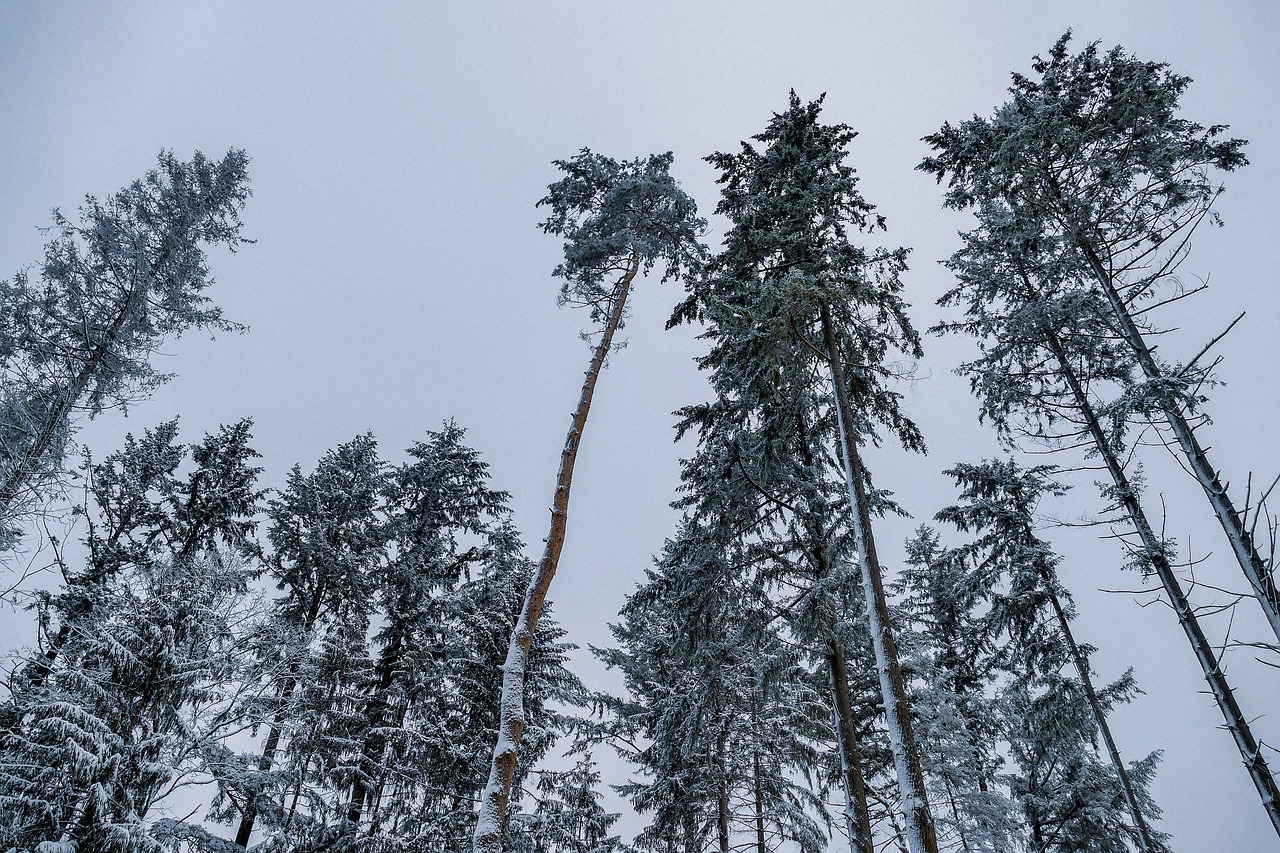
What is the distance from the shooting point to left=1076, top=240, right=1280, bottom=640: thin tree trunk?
4.80m

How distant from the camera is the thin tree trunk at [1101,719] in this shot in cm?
1105

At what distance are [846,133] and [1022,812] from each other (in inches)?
651

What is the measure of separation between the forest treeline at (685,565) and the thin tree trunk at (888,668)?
0.05m

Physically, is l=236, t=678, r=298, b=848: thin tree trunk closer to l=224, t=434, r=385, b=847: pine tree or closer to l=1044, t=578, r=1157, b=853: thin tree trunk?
l=224, t=434, r=385, b=847: pine tree

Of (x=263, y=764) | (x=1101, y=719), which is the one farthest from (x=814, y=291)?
(x=263, y=764)

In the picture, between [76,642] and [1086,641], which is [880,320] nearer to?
[1086,641]

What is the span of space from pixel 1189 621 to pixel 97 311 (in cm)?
2000

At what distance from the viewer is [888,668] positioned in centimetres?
689

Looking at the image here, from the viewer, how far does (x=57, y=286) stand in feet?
38.4

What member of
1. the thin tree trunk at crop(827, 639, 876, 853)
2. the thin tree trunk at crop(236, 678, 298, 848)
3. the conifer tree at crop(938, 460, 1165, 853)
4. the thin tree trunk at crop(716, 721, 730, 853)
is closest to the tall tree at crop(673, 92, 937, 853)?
the thin tree trunk at crop(827, 639, 876, 853)

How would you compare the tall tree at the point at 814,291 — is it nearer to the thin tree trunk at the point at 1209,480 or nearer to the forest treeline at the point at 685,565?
the forest treeline at the point at 685,565

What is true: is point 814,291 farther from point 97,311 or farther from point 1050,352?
point 97,311

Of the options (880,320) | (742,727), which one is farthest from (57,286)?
(742,727)

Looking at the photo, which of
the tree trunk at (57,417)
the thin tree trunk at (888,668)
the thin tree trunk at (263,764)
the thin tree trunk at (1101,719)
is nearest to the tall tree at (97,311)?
the tree trunk at (57,417)
